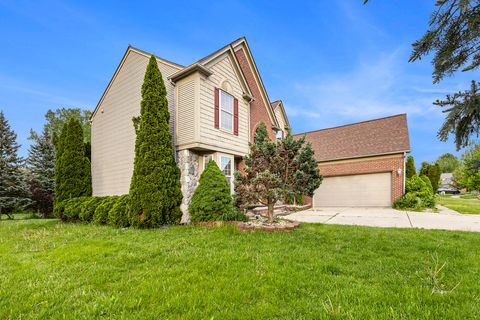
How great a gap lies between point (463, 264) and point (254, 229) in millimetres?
4065

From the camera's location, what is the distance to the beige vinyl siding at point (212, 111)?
8.70 meters

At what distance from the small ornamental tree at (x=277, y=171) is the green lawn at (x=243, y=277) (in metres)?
1.60

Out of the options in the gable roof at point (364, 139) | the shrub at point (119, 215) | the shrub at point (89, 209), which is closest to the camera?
the shrub at point (119, 215)

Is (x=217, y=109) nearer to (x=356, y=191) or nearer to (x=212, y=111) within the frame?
(x=212, y=111)

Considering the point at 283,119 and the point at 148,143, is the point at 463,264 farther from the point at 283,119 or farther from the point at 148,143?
the point at 283,119

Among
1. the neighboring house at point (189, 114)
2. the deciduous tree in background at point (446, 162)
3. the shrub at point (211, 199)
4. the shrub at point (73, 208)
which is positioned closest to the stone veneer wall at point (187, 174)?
the neighboring house at point (189, 114)

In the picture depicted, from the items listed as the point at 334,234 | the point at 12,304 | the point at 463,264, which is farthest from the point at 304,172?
the point at 12,304

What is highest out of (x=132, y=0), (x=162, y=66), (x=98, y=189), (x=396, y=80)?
(x=132, y=0)

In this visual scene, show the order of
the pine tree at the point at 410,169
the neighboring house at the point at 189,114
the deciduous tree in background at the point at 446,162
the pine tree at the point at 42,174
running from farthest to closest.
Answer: the deciduous tree in background at the point at 446,162 → the pine tree at the point at 410,169 → the pine tree at the point at 42,174 → the neighboring house at the point at 189,114

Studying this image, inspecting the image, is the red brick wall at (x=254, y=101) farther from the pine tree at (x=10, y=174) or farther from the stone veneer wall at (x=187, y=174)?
the pine tree at (x=10, y=174)

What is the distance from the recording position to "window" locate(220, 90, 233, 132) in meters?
9.70

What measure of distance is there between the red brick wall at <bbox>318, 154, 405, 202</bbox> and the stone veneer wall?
9725 mm

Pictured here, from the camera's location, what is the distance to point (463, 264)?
12.3ft

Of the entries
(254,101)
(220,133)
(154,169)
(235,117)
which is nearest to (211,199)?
(154,169)
